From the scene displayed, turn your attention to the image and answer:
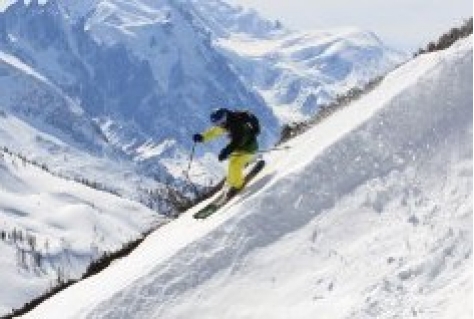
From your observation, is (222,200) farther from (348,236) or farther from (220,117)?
(348,236)

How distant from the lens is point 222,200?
73.9 feet

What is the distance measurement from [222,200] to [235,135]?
1.74 m

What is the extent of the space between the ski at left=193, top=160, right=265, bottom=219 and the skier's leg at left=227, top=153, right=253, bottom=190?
0.16 meters

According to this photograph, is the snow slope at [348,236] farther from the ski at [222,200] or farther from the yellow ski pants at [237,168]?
the yellow ski pants at [237,168]

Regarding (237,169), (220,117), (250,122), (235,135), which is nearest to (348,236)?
(237,169)

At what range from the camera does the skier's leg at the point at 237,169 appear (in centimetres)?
2277

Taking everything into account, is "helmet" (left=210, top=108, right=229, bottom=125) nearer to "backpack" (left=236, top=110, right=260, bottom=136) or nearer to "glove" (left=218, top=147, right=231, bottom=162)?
"backpack" (left=236, top=110, right=260, bottom=136)

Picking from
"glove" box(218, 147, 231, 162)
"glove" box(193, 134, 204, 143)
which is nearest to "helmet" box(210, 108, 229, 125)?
"glove" box(193, 134, 204, 143)

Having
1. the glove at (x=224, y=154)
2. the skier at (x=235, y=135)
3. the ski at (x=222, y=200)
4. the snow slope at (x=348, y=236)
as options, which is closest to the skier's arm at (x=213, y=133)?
the skier at (x=235, y=135)

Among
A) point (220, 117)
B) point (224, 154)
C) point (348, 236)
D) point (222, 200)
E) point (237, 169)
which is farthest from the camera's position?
point (220, 117)

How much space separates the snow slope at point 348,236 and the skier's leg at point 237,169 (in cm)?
135

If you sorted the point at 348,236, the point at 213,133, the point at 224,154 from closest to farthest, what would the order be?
the point at 348,236
the point at 224,154
the point at 213,133

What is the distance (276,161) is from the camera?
76.1 ft

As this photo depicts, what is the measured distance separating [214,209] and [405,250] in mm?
5764
